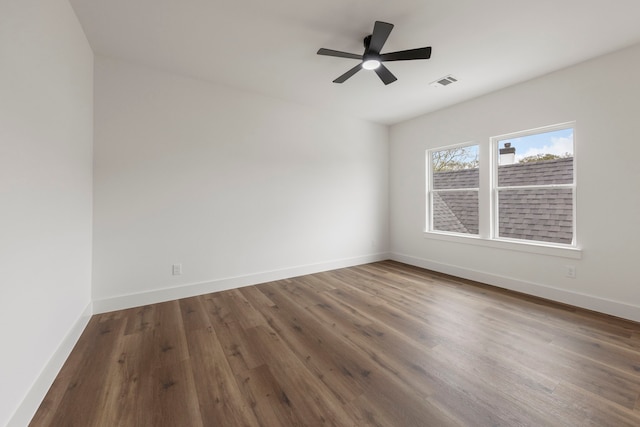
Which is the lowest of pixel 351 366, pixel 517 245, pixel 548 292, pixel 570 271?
pixel 351 366

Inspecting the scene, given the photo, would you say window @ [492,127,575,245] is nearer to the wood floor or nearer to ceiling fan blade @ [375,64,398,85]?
the wood floor

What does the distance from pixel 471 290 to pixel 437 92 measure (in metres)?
2.81

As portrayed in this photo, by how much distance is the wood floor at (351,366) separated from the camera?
1.40 meters

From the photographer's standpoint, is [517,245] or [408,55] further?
[517,245]

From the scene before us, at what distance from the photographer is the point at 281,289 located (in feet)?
11.1

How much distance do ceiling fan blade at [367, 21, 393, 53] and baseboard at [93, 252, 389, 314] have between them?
3060 millimetres

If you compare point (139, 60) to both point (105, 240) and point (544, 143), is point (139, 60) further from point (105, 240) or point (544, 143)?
point (544, 143)

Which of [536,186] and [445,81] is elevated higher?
[445,81]

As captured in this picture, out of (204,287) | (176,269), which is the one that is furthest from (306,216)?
(176,269)

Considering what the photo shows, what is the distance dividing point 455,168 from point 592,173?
5.34 ft

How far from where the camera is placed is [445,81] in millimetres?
3223

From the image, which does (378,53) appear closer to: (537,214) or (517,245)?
(537,214)

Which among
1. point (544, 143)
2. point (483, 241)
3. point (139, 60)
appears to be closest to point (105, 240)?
point (139, 60)

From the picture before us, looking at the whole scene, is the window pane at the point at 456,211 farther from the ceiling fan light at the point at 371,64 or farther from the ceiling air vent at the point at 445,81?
the ceiling fan light at the point at 371,64
